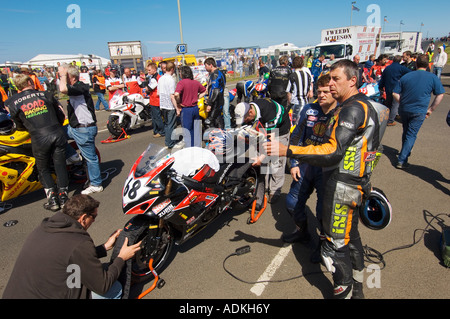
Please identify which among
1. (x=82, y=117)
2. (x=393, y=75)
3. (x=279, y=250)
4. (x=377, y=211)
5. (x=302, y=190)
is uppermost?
(x=393, y=75)

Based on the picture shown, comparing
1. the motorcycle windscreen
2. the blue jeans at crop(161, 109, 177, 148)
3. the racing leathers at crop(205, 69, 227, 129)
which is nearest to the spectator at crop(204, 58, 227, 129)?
the racing leathers at crop(205, 69, 227, 129)

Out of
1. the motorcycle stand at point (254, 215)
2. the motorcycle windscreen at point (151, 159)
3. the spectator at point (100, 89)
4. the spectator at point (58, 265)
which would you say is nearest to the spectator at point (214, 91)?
the motorcycle stand at point (254, 215)

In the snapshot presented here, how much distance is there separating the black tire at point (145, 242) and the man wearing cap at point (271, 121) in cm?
162

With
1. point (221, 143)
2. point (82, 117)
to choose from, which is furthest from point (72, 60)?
point (221, 143)

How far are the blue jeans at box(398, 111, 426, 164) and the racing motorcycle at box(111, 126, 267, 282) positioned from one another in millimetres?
3652

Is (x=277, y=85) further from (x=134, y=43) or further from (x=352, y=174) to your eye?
(x=134, y=43)

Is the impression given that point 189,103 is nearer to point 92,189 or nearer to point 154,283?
point 92,189

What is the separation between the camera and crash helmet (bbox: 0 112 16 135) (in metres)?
4.36

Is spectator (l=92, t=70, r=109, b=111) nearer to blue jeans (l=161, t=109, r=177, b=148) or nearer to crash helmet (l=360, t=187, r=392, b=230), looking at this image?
blue jeans (l=161, t=109, r=177, b=148)

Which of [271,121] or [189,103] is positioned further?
[189,103]

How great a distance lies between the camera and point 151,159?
2.94 m

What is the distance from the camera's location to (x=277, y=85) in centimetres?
660

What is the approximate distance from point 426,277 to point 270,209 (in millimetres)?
2104

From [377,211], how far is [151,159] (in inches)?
98.7
